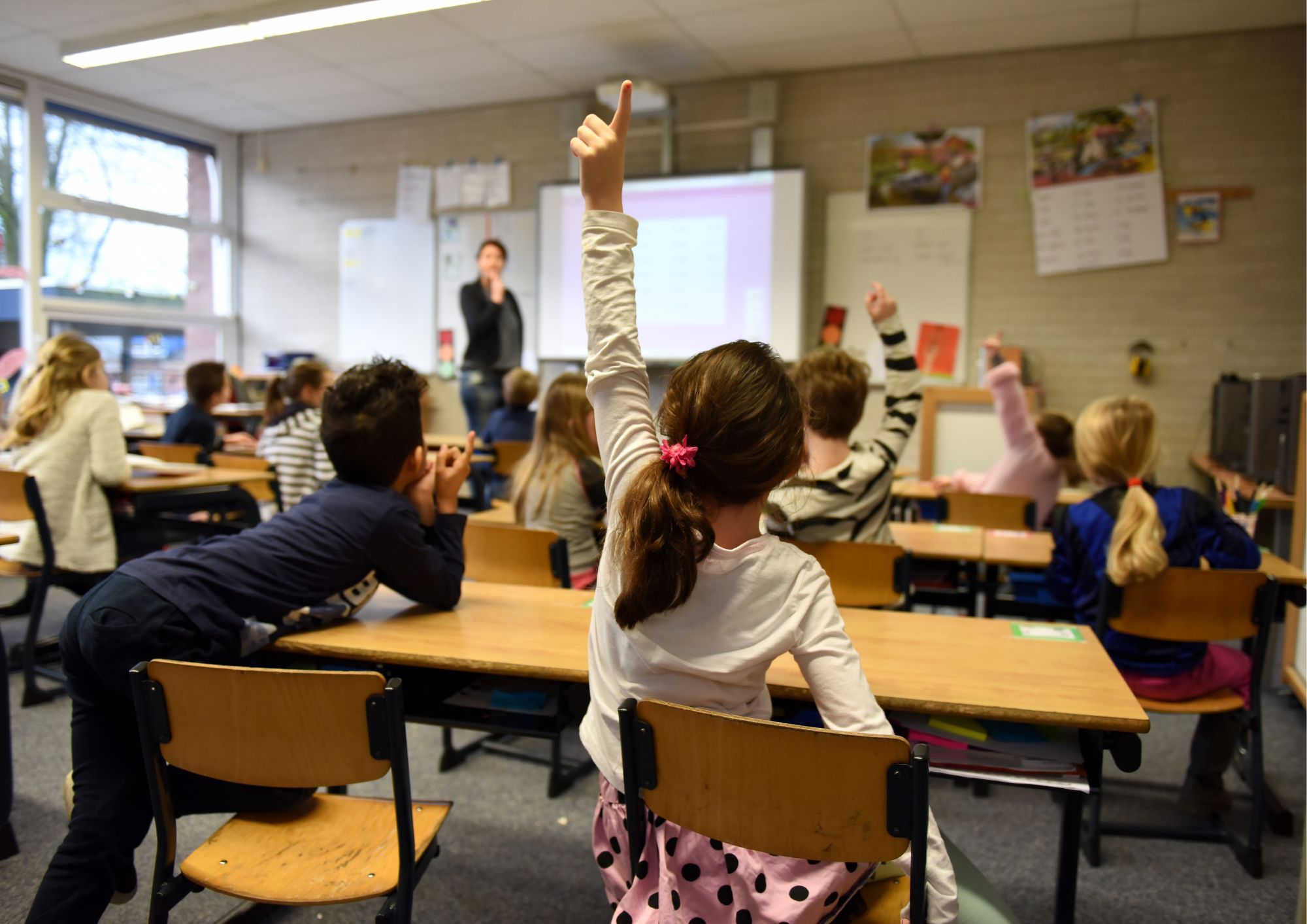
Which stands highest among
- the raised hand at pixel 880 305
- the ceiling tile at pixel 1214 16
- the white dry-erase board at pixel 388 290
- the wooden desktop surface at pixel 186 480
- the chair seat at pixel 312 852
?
the ceiling tile at pixel 1214 16

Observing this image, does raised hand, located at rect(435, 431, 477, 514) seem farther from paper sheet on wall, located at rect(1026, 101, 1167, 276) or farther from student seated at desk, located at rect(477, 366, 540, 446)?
paper sheet on wall, located at rect(1026, 101, 1167, 276)

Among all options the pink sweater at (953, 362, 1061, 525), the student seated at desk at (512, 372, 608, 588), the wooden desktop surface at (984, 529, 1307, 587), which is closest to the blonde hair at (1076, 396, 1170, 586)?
the wooden desktop surface at (984, 529, 1307, 587)

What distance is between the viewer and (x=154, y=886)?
4.16 ft

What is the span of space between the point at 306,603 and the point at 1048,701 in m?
1.19

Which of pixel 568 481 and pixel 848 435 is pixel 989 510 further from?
pixel 568 481

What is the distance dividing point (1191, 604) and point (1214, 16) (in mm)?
4051

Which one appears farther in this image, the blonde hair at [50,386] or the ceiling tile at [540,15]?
the ceiling tile at [540,15]

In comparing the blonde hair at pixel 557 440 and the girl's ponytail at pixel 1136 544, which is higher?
the blonde hair at pixel 557 440

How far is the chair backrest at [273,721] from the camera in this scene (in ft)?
3.83

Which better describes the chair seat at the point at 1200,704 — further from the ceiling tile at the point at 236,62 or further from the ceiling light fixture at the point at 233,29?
the ceiling tile at the point at 236,62

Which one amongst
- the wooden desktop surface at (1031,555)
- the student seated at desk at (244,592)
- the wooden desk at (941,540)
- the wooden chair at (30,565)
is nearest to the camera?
the student seated at desk at (244,592)

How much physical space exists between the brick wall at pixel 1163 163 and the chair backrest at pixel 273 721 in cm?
489

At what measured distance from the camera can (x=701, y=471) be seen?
110cm

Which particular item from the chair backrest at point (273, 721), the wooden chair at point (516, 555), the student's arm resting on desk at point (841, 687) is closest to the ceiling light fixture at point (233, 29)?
the wooden chair at point (516, 555)
